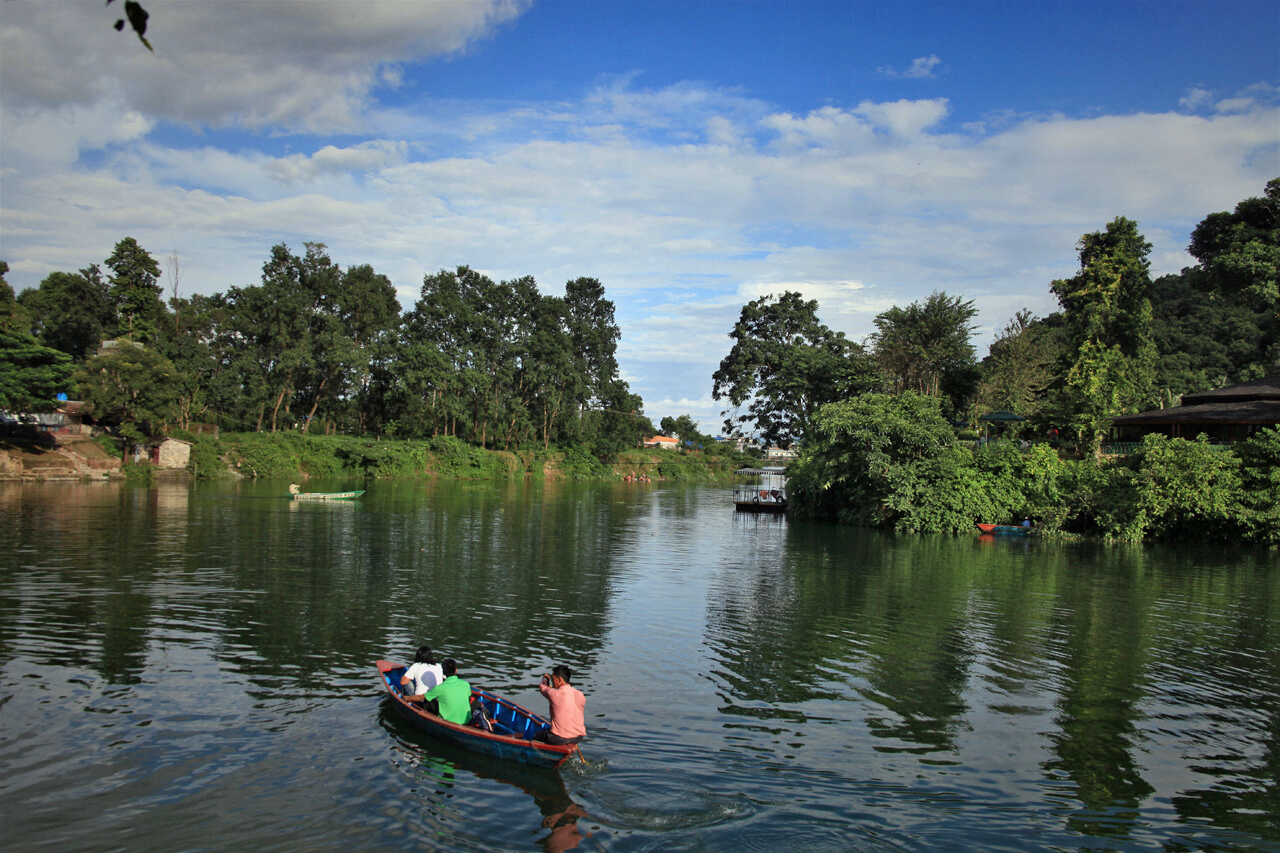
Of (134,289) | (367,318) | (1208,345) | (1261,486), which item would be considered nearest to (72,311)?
(134,289)

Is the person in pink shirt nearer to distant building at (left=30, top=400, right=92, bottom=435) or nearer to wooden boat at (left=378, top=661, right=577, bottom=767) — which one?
wooden boat at (left=378, top=661, right=577, bottom=767)

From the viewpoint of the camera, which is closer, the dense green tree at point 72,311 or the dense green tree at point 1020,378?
the dense green tree at point 1020,378

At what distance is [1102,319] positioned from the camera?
48.0 m

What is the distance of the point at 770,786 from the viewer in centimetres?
1055

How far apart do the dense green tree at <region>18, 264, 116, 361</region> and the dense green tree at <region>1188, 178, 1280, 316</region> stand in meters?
87.5

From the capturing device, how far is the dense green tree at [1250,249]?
43.5 meters

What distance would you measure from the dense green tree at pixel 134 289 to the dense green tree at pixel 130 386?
27.4ft

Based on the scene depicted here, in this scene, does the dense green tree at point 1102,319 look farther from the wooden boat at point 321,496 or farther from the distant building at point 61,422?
the distant building at point 61,422

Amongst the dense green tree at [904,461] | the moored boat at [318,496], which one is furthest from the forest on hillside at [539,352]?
the moored boat at [318,496]

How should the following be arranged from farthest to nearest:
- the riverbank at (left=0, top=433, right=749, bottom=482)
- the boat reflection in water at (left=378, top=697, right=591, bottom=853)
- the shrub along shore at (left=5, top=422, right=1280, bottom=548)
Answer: the riverbank at (left=0, top=433, right=749, bottom=482)
the shrub along shore at (left=5, top=422, right=1280, bottom=548)
the boat reflection in water at (left=378, top=697, right=591, bottom=853)

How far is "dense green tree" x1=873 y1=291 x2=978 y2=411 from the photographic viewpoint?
56.4m

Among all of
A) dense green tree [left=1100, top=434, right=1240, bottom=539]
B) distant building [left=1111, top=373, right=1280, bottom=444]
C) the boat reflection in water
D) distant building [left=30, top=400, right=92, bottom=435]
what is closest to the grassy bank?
distant building [left=30, top=400, right=92, bottom=435]

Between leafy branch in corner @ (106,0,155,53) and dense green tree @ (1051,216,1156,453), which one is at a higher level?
dense green tree @ (1051,216,1156,453)

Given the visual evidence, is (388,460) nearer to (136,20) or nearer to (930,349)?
(930,349)
